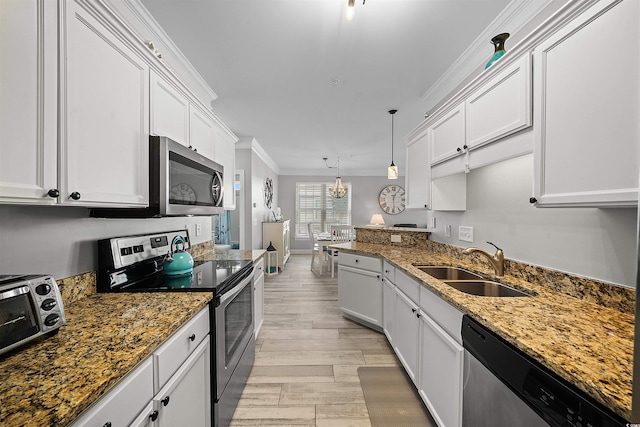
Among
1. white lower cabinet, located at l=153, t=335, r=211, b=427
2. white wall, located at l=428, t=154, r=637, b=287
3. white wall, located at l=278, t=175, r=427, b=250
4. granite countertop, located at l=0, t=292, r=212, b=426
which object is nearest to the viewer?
granite countertop, located at l=0, t=292, r=212, b=426

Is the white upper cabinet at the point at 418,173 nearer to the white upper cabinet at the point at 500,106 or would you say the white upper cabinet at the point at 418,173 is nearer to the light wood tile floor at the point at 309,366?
the white upper cabinet at the point at 500,106

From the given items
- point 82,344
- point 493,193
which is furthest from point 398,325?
point 82,344

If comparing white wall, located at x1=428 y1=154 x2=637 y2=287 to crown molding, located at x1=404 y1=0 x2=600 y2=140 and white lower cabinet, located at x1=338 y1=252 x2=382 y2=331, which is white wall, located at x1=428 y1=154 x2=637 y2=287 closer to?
crown molding, located at x1=404 y1=0 x2=600 y2=140

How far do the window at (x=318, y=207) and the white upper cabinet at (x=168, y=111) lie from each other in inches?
247

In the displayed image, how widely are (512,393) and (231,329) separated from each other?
56.0 inches

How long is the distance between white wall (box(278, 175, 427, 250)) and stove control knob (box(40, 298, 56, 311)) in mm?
7107

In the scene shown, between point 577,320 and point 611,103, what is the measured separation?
0.80m

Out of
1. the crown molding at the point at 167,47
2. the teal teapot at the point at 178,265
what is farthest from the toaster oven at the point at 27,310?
the crown molding at the point at 167,47

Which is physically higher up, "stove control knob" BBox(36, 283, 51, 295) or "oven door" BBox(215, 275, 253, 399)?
"stove control knob" BBox(36, 283, 51, 295)

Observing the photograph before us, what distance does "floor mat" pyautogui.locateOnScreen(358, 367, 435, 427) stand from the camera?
1595 mm

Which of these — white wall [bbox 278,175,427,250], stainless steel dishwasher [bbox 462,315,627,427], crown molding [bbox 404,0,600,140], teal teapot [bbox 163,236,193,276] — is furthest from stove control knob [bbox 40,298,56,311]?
white wall [bbox 278,175,427,250]

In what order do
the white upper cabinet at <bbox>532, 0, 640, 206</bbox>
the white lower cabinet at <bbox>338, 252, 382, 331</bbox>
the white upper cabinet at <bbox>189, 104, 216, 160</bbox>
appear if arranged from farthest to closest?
the white lower cabinet at <bbox>338, 252, 382, 331</bbox>
the white upper cabinet at <bbox>189, 104, 216, 160</bbox>
the white upper cabinet at <bbox>532, 0, 640, 206</bbox>

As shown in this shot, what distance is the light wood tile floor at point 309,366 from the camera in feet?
5.36

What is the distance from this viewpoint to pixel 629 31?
810mm
